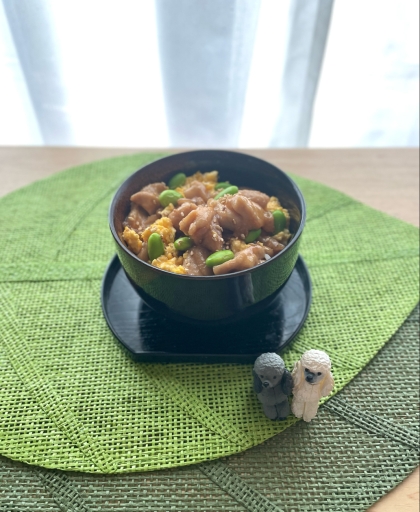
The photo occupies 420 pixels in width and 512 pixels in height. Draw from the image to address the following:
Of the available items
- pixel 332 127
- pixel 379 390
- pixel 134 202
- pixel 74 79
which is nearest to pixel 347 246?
pixel 379 390

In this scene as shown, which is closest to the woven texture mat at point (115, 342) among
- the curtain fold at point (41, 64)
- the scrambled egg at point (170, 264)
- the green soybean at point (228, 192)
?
the scrambled egg at point (170, 264)

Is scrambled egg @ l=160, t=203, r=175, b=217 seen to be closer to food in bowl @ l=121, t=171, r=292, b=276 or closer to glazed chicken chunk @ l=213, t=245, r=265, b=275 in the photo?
food in bowl @ l=121, t=171, r=292, b=276

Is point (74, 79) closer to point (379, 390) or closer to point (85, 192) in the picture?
point (85, 192)

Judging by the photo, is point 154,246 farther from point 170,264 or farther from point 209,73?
point 209,73

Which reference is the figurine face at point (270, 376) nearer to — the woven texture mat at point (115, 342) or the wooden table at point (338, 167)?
the woven texture mat at point (115, 342)

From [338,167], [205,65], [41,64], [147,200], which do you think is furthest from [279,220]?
[41,64]

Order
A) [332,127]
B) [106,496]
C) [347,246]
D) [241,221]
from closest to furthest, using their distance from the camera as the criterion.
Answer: [106,496]
[241,221]
[347,246]
[332,127]

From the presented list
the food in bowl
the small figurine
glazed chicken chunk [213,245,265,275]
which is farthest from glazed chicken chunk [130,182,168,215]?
the small figurine
